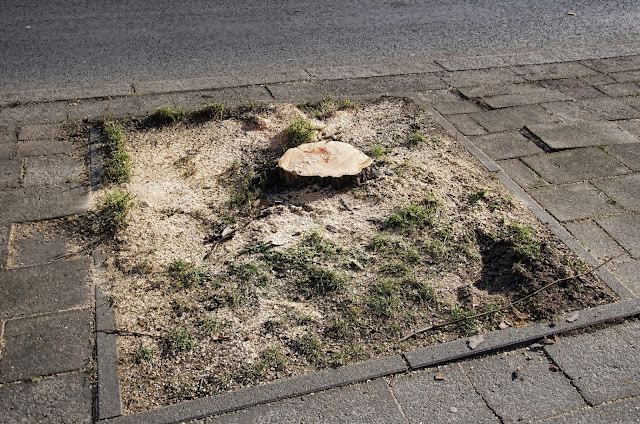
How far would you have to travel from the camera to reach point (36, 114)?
5723 millimetres

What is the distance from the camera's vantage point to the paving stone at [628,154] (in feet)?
17.0

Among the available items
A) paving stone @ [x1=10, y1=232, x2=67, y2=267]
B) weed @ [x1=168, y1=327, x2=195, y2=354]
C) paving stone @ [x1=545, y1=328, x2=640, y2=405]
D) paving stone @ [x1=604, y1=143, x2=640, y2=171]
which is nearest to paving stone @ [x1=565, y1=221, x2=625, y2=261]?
paving stone @ [x1=545, y1=328, x2=640, y2=405]

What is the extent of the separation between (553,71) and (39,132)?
234 inches

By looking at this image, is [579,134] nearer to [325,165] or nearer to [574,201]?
[574,201]

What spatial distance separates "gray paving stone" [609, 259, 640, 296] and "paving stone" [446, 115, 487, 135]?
6.96 ft

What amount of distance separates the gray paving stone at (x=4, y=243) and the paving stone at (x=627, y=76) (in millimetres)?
6799

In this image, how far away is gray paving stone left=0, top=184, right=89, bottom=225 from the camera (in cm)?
424

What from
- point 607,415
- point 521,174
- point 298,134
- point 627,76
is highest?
point 298,134

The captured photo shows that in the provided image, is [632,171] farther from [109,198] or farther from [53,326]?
[53,326]

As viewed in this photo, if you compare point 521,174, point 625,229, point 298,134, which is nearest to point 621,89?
point 521,174

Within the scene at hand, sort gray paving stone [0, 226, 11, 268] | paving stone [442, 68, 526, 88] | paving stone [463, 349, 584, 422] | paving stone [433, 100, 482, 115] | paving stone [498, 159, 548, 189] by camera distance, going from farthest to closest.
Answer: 1. paving stone [442, 68, 526, 88]
2. paving stone [433, 100, 482, 115]
3. paving stone [498, 159, 548, 189]
4. gray paving stone [0, 226, 11, 268]
5. paving stone [463, 349, 584, 422]

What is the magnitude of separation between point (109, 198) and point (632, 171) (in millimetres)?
4406

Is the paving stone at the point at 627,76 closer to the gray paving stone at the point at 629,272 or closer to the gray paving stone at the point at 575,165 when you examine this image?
the gray paving stone at the point at 575,165

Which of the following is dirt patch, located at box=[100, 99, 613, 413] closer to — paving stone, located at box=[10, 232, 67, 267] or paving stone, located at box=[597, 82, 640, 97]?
paving stone, located at box=[10, 232, 67, 267]
